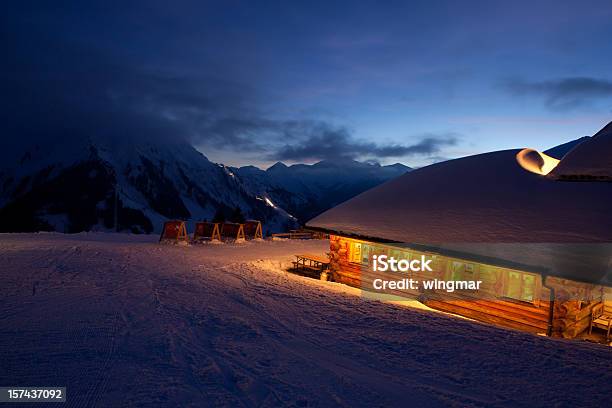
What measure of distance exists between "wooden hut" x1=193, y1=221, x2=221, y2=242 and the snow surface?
11509 mm

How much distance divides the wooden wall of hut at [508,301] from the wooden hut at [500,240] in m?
0.03

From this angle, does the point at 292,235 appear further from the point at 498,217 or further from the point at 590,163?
the point at 590,163

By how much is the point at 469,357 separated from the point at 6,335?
741 cm

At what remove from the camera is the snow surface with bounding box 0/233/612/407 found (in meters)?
4.15

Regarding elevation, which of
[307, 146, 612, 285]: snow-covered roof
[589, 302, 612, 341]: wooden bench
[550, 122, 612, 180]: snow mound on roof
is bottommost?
[589, 302, 612, 341]: wooden bench

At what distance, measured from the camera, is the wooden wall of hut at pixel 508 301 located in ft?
27.2

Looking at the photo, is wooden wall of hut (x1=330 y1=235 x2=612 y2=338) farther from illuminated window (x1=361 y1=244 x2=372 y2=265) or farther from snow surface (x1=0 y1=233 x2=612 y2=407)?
snow surface (x1=0 y1=233 x2=612 y2=407)

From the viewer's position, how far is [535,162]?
522 inches

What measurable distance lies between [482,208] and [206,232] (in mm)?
15881

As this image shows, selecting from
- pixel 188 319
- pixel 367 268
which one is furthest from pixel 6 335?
pixel 367 268

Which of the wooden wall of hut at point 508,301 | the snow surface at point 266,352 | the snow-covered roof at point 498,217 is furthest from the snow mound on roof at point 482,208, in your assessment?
the snow surface at point 266,352

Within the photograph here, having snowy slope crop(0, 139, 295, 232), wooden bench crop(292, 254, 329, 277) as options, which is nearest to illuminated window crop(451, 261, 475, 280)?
wooden bench crop(292, 254, 329, 277)

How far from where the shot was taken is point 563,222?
9312mm

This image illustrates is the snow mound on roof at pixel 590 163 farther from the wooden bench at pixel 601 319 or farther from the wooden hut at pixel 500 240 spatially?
the wooden bench at pixel 601 319
